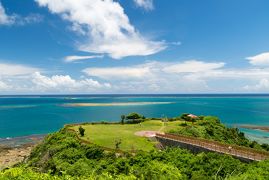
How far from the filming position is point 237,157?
36750 mm

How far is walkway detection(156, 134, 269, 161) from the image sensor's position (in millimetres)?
34750

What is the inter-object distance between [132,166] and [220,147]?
595 inches

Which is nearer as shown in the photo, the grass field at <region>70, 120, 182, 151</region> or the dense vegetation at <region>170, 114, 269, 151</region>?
the grass field at <region>70, 120, 182, 151</region>

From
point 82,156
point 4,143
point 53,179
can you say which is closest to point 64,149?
point 82,156

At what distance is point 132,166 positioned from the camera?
103 feet

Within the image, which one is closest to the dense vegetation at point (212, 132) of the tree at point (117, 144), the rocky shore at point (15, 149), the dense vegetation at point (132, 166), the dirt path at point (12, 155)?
the tree at point (117, 144)

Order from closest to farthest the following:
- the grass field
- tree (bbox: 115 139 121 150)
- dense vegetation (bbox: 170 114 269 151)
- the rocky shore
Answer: tree (bbox: 115 139 121 150) < the grass field < dense vegetation (bbox: 170 114 269 151) < the rocky shore

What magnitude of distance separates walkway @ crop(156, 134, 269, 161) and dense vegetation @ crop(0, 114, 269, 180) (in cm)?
342

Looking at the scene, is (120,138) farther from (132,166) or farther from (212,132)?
(212,132)

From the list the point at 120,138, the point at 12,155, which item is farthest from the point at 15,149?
the point at 120,138

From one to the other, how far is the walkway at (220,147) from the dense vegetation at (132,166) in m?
3.42

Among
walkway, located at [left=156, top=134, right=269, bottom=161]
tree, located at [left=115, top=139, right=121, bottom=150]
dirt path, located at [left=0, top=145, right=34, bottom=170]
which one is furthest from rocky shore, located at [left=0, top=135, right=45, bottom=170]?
walkway, located at [left=156, top=134, right=269, bottom=161]

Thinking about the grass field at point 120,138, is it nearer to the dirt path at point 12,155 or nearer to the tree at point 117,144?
the tree at point 117,144

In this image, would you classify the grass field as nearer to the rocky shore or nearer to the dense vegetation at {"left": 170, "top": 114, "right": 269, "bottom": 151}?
the dense vegetation at {"left": 170, "top": 114, "right": 269, "bottom": 151}
